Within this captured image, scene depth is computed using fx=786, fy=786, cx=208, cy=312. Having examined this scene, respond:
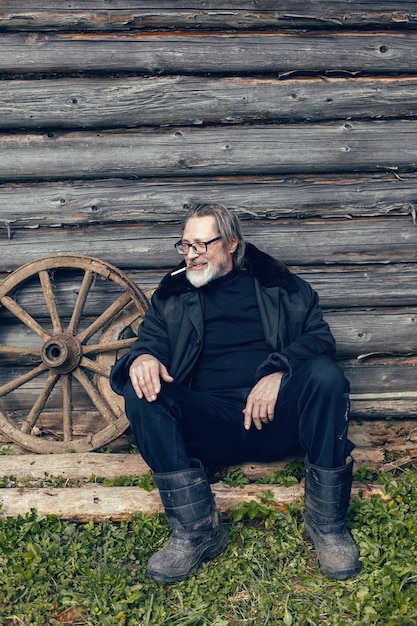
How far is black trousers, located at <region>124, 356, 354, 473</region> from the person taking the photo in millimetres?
3500

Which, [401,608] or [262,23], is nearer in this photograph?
[401,608]

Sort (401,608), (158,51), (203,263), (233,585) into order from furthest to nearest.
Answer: (158,51) < (203,263) < (233,585) < (401,608)

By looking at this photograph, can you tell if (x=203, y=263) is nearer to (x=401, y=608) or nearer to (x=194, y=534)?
(x=194, y=534)

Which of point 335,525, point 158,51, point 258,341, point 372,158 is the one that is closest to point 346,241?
point 372,158

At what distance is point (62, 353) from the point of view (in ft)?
15.2

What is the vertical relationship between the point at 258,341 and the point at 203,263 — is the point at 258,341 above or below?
below

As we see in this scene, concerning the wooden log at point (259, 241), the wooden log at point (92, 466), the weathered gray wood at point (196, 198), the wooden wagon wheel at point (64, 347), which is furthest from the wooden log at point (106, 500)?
the weathered gray wood at point (196, 198)

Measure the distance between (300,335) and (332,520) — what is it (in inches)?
39.0

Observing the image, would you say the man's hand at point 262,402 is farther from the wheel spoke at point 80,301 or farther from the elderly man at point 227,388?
the wheel spoke at point 80,301

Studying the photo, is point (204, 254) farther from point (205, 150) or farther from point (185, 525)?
point (185, 525)

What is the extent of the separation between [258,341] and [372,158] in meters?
1.50

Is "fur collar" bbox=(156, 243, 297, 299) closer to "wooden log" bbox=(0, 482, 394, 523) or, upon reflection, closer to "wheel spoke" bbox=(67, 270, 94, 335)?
"wheel spoke" bbox=(67, 270, 94, 335)

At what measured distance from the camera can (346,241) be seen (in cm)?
491

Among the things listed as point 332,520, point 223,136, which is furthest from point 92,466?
point 223,136
